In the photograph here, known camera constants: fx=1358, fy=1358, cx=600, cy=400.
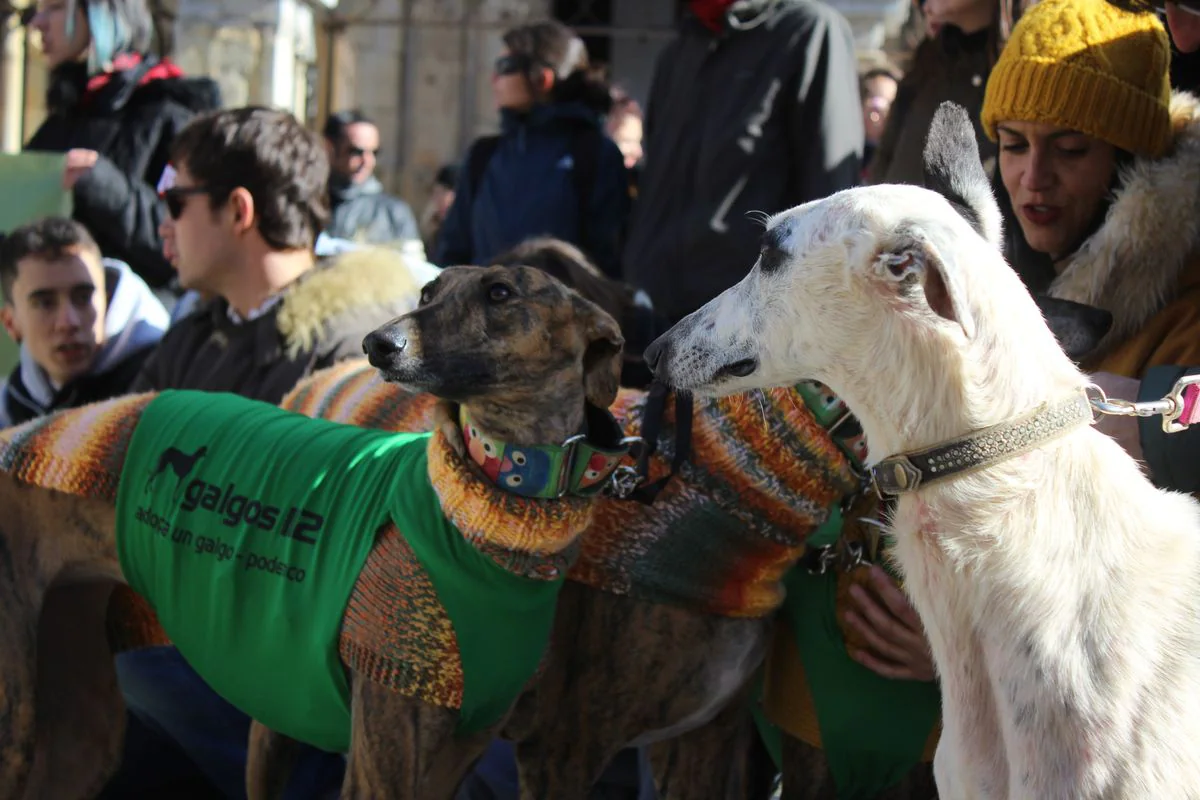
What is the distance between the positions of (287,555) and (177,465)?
1.45 ft

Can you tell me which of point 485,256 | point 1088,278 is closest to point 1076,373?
point 1088,278

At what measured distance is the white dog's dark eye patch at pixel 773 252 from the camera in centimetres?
212

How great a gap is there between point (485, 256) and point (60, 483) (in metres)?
2.59

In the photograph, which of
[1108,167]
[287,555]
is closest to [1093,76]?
[1108,167]

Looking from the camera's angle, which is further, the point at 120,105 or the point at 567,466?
the point at 120,105

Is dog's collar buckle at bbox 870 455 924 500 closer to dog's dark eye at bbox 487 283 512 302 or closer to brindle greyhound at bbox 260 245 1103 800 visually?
brindle greyhound at bbox 260 245 1103 800

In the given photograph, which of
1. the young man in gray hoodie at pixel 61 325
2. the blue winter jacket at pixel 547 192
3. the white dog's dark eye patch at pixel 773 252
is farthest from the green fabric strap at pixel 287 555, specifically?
the blue winter jacket at pixel 547 192

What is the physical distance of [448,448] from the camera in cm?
283

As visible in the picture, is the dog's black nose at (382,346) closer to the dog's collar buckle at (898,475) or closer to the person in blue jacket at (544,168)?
the dog's collar buckle at (898,475)

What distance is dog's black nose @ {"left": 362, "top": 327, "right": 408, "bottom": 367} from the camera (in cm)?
271

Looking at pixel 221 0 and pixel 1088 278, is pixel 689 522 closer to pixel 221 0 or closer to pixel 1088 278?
pixel 1088 278

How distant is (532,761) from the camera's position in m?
3.06

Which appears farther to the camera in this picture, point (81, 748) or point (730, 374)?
point (81, 748)

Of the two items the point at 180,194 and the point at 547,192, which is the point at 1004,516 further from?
the point at 547,192
